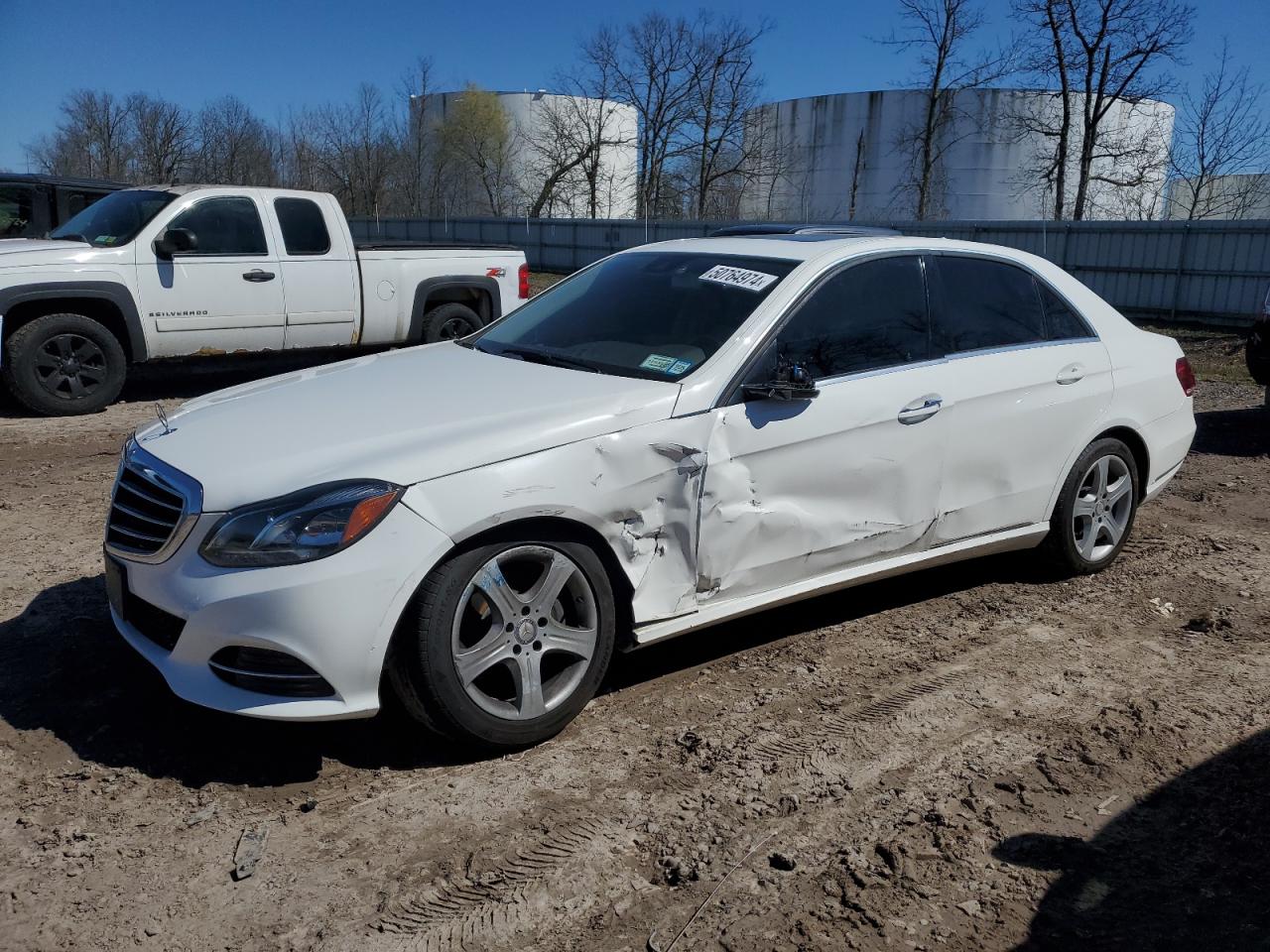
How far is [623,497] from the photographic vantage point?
3.50 metres

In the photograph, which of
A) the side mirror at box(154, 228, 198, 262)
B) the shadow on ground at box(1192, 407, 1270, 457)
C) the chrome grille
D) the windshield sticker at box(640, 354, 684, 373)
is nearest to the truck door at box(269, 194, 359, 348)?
the side mirror at box(154, 228, 198, 262)

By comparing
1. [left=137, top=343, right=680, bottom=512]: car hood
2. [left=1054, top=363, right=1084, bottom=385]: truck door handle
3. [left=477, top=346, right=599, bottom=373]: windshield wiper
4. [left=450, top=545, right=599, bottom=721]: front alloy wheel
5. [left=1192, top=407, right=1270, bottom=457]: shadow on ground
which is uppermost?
[left=477, top=346, right=599, bottom=373]: windshield wiper

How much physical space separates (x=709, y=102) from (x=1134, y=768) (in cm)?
3687

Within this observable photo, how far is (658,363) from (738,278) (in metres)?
0.60

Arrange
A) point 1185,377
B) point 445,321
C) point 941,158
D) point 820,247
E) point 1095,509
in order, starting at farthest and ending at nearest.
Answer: point 941,158 < point 445,321 < point 1185,377 < point 1095,509 < point 820,247

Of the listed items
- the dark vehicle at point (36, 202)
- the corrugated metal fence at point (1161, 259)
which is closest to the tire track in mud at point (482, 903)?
the dark vehicle at point (36, 202)

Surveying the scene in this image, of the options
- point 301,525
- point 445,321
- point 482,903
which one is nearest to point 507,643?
point 301,525

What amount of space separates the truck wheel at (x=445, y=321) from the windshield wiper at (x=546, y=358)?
21.1 ft

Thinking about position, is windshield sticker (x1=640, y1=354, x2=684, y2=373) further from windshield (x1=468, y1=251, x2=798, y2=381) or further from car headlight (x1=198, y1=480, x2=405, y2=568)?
car headlight (x1=198, y1=480, x2=405, y2=568)

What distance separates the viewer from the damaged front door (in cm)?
377

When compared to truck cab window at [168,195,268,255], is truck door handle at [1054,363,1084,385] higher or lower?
lower

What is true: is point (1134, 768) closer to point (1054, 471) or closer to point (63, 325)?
point (1054, 471)

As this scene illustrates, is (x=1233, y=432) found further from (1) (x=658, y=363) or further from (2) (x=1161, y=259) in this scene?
(2) (x=1161, y=259)

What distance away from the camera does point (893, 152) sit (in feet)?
112
